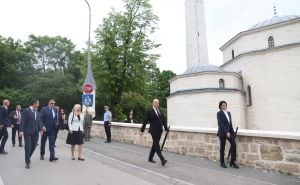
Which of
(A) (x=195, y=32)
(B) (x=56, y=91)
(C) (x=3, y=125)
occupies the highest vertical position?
(A) (x=195, y=32)

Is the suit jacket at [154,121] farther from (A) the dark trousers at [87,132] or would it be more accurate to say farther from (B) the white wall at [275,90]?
(B) the white wall at [275,90]

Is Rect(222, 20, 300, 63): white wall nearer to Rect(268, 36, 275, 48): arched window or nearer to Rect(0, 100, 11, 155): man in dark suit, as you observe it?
Rect(268, 36, 275, 48): arched window

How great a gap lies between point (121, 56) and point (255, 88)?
45.1ft

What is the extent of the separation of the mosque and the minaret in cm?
873

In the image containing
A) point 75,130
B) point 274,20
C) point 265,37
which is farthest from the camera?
point 274,20

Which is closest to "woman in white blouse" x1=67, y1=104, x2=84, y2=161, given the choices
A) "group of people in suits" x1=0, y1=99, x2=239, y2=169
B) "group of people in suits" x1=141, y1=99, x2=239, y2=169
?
"group of people in suits" x1=0, y1=99, x2=239, y2=169

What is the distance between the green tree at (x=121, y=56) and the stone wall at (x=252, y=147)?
15.0 meters

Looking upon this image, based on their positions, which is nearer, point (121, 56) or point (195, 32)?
point (121, 56)

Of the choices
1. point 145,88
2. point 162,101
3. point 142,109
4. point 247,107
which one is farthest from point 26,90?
point 247,107

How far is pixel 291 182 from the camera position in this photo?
24.3ft

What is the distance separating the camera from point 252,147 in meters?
9.38

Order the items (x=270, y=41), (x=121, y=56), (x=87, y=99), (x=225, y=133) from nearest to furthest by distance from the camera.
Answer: (x=225, y=133)
(x=87, y=99)
(x=121, y=56)
(x=270, y=41)

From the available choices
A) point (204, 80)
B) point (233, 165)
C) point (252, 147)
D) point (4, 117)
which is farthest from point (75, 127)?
point (204, 80)

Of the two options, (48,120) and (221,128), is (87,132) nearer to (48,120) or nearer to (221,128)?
(48,120)
